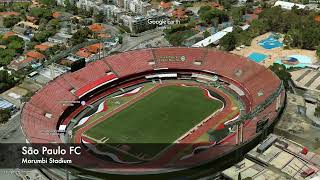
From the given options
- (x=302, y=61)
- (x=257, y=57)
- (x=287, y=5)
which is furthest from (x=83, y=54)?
(x=287, y=5)

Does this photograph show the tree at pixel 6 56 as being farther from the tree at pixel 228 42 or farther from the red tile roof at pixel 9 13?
the tree at pixel 228 42

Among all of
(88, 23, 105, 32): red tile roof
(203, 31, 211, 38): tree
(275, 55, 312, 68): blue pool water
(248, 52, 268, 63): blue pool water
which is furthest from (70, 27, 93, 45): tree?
(275, 55, 312, 68): blue pool water

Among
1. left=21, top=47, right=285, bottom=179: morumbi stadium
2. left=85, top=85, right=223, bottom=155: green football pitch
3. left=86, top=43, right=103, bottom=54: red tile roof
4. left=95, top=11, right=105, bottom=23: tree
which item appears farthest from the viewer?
left=95, top=11, right=105, bottom=23: tree

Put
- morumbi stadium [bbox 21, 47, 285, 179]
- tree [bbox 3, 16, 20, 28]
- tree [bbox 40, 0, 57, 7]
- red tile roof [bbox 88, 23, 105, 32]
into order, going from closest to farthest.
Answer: morumbi stadium [bbox 21, 47, 285, 179]
red tile roof [bbox 88, 23, 105, 32]
tree [bbox 3, 16, 20, 28]
tree [bbox 40, 0, 57, 7]

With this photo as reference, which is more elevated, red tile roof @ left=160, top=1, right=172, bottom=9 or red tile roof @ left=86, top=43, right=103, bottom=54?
red tile roof @ left=160, top=1, right=172, bottom=9

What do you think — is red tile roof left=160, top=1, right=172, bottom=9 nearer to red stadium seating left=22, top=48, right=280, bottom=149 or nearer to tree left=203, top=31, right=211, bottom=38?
tree left=203, top=31, right=211, bottom=38

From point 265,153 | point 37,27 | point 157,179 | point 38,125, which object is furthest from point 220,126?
point 37,27

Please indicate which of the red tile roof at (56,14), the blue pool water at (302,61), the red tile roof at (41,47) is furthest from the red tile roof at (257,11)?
the red tile roof at (41,47)
